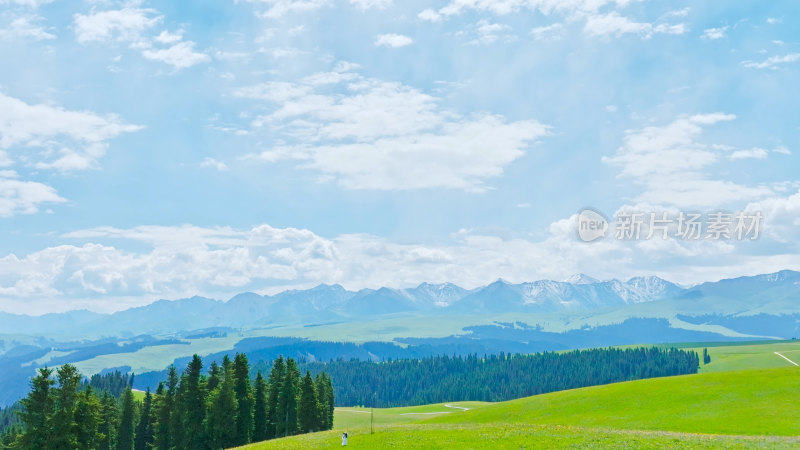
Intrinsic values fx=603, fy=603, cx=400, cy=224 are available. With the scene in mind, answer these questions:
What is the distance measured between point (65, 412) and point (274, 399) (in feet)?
126

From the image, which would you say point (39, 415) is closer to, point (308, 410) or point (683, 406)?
point (308, 410)

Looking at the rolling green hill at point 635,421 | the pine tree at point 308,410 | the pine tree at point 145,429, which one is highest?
the rolling green hill at point 635,421

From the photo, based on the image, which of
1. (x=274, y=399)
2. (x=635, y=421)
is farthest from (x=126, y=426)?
(x=635, y=421)

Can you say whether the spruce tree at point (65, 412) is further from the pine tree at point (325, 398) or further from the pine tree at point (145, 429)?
the pine tree at point (145, 429)

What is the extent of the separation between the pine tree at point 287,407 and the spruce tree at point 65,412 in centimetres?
3476

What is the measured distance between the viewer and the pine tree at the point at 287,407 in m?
91.4

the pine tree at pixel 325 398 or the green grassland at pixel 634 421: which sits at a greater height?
the green grassland at pixel 634 421

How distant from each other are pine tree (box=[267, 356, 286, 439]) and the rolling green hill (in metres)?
20.1

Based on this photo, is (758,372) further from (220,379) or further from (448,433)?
(220,379)

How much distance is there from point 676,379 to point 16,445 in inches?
3492

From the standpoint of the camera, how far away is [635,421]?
240 feet

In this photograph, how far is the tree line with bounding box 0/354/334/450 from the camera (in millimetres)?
58656

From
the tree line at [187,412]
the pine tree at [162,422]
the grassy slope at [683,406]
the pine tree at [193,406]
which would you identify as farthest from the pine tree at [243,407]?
the grassy slope at [683,406]

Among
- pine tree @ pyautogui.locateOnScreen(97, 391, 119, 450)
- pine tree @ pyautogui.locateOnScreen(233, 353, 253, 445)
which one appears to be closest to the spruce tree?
pine tree @ pyautogui.locateOnScreen(233, 353, 253, 445)
